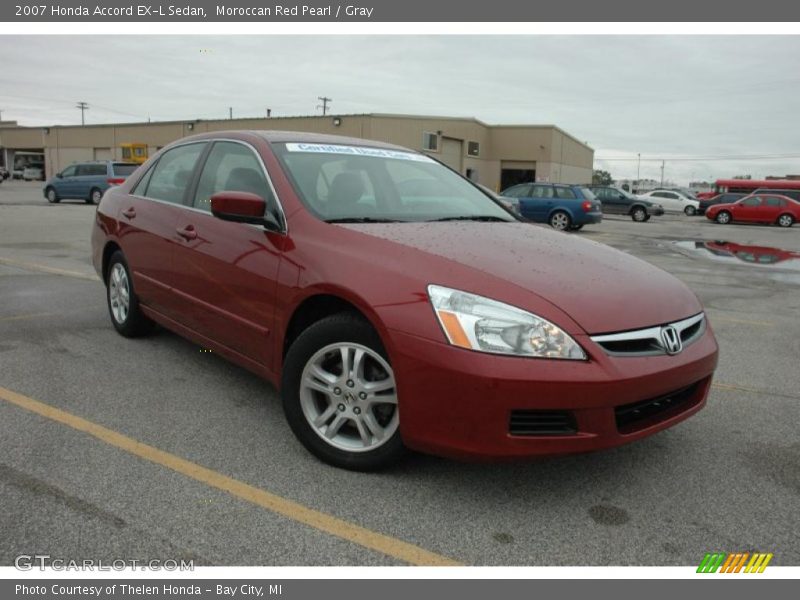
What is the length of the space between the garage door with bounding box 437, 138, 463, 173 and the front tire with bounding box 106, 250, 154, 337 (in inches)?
1478

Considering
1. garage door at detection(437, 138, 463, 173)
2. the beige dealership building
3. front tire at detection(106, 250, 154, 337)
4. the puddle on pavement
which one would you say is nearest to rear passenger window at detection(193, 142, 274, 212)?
front tire at detection(106, 250, 154, 337)

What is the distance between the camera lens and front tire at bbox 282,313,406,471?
9.09 ft

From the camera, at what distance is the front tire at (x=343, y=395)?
9.09 feet

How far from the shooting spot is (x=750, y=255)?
568 inches

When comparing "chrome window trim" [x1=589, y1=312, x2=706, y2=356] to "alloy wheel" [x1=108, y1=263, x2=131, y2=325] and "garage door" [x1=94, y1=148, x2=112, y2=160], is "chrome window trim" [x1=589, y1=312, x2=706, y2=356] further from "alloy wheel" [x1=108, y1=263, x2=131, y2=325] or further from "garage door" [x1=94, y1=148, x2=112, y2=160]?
"garage door" [x1=94, y1=148, x2=112, y2=160]

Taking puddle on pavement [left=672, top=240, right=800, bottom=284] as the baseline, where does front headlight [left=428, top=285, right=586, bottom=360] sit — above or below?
above

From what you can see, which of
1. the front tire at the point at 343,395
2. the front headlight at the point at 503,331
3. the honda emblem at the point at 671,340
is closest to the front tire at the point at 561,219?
the honda emblem at the point at 671,340

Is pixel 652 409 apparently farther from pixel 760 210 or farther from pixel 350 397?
pixel 760 210

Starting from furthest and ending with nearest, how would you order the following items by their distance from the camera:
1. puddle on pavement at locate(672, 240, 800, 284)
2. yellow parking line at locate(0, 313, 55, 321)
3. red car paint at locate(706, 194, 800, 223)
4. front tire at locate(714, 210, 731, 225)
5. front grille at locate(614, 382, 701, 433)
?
front tire at locate(714, 210, 731, 225) < red car paint at locate(706, 194, 800, 223) < puddle on pavement at locate(672, 240, 800, 284) < yellow parking line at locate(0, 313, 55, 321) < front grille at locate(614, 382, 701, 433)

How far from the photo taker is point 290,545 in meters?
2.36

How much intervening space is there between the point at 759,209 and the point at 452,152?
19.9m
